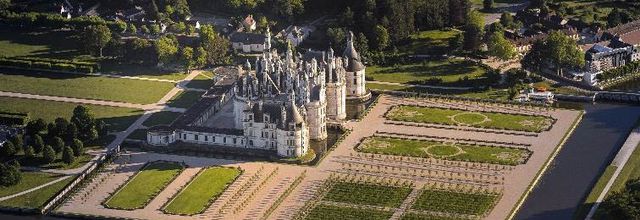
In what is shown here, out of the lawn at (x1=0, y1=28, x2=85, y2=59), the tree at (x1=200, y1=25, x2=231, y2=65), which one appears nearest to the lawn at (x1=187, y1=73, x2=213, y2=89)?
the tree at (x1=200, y1=25, x2=231, y2=65)

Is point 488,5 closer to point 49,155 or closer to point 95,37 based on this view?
point 95,37

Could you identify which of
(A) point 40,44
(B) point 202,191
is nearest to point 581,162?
(B) point 202,191

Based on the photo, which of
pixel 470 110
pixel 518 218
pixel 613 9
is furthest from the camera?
pixel 613 9

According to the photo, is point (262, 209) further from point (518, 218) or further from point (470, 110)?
point (470, 110)

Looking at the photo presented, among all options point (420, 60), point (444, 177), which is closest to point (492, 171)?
point (444, 177)

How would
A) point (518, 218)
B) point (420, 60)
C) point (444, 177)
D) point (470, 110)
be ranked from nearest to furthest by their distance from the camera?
point (518, 218) < point (444, 177) < point (470, 110) < point (420, 60)

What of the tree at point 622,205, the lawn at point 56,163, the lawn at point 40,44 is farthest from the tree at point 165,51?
the tree at point 622,205

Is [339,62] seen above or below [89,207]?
above

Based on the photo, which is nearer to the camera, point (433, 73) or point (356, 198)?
point (356, 198)
